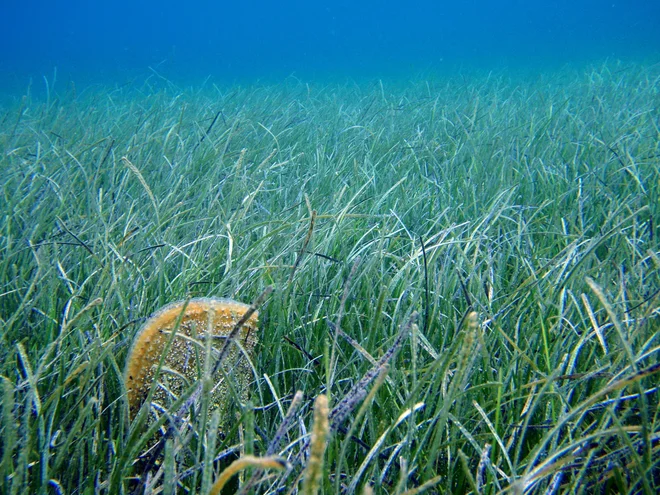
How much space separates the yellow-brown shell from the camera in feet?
2.85

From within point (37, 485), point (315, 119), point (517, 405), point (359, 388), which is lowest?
point (37, 485)

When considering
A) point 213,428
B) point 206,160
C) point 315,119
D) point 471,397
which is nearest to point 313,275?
point 471,397

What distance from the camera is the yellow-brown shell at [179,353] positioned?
0.87m

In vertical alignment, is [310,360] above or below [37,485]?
above

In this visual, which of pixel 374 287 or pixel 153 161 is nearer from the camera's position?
pixel 374 287

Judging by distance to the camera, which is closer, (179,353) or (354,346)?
(354,346)

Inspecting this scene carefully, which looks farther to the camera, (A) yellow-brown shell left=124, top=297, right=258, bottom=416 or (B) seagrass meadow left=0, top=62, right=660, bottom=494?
(A) yellow-brown shell left=124, top=297, right=258, bottom=416

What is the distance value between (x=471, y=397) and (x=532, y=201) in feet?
4.85

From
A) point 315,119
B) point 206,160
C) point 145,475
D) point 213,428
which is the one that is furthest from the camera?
point 315,119

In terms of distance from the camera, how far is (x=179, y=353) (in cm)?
95

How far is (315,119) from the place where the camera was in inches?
200

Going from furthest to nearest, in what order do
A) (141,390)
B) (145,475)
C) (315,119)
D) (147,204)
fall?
(315,119)
(147,204)
(141,390)
(145,475)

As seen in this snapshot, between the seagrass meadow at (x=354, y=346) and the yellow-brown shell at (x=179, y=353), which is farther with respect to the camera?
the yellow-brown shell at (x=179, y=353)

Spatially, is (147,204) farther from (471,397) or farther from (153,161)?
(471,397)
